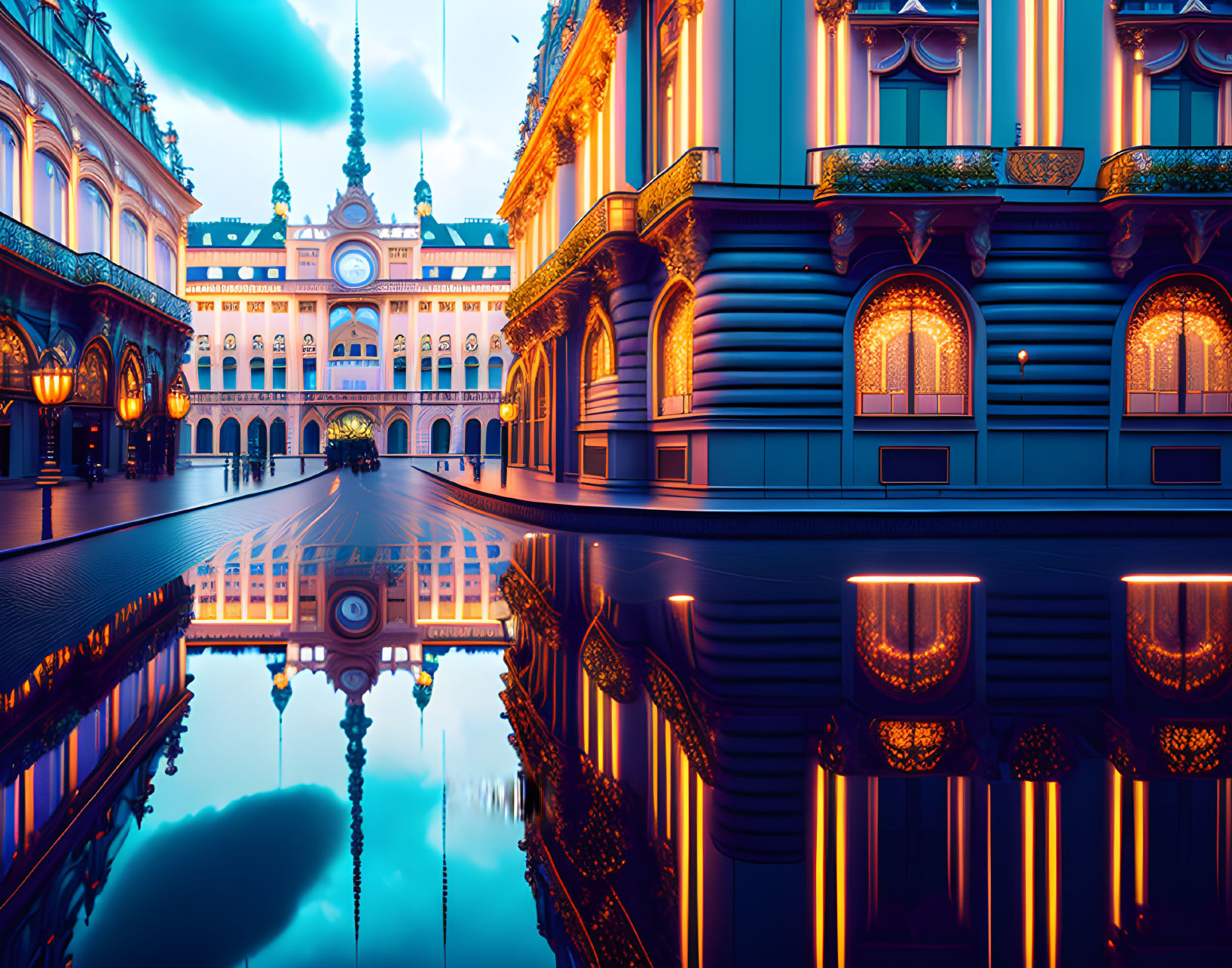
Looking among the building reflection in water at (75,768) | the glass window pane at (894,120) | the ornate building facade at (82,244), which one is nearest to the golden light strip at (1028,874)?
the building reflection in water at (75,768)

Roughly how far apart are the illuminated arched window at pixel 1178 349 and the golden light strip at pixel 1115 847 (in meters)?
18.8

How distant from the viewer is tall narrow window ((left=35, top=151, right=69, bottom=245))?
27094 mm

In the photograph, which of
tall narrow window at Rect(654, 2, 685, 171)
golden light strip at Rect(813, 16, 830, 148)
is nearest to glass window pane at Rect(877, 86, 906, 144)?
golden light strip at Rect(813, 16, 830, 148)

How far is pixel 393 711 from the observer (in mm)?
4656

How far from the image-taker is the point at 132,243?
116 ft

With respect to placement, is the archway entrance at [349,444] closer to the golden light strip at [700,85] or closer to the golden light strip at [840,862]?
the golden light strip at [700,85]

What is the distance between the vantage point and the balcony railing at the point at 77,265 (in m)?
24.1

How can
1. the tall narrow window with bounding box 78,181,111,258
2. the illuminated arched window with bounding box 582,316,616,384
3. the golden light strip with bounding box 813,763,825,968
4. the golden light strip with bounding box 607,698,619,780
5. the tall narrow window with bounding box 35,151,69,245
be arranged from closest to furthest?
the golden light strip with bounding box 813,763,825,968
the golden light strip with bounding box 607,698,619,780
the illuminated arched window with bounding box 582,316,616,384
the tall narrow window with bounding box 35,151,69,245
the tall narrow window with bounding box 78,181,111,258

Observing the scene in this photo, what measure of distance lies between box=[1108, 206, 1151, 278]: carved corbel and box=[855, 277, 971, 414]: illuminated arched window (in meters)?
3.85

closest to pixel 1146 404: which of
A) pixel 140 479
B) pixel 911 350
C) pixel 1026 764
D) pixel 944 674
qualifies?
pixel 911 350

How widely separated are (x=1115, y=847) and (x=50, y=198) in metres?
35.8

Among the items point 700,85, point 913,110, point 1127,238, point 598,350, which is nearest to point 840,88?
point 913,110

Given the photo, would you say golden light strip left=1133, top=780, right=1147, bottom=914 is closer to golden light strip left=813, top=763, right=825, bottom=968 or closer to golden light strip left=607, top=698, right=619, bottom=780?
golden light strip left=813, top=763, right=825, bottom=968

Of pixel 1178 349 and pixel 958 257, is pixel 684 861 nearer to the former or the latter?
pixel 958 257
